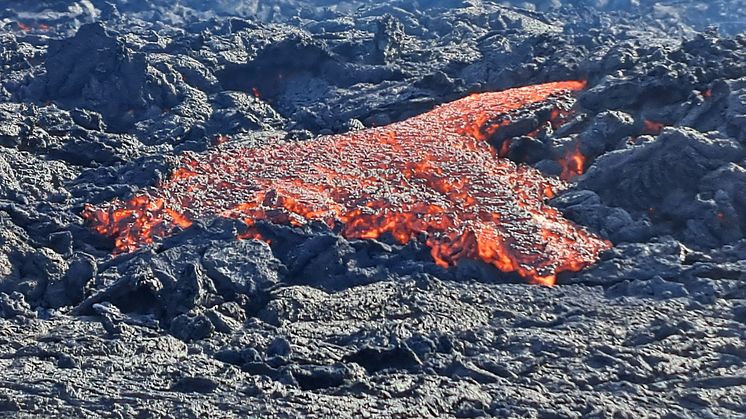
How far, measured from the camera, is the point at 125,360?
309 inches

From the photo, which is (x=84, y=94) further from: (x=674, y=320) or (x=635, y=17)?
(x=635, y=17)

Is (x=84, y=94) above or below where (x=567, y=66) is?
below

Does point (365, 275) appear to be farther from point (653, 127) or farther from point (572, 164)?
point (653, 127)

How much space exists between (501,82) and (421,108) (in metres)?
2.12

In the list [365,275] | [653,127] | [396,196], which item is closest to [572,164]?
[653,127]

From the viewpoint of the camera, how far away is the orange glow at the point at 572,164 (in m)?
12.6

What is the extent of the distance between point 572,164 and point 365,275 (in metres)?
4.88

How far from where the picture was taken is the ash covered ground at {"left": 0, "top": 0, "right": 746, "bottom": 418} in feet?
24.3

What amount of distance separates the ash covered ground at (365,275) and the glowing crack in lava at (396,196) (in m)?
0.37

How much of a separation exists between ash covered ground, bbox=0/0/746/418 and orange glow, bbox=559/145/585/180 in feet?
0.16

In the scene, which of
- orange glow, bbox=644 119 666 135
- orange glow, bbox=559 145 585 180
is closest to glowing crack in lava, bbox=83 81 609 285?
orange glow, bbox=559 145 585 180

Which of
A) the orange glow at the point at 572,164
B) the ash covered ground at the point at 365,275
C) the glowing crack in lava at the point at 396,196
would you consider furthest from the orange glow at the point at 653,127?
the glowing crack in lava at the point at 396,196

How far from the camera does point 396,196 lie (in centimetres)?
1159

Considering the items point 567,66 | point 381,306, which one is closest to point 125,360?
point 381,306
